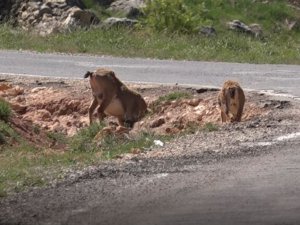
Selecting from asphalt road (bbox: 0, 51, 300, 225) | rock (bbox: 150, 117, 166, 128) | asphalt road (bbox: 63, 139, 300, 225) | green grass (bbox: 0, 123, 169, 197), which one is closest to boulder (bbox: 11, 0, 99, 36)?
rock (bbox: 150, 117, 166, 128)

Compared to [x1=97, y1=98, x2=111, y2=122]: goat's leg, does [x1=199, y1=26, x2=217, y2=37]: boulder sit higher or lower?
higher

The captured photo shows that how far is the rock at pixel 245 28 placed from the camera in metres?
31.0

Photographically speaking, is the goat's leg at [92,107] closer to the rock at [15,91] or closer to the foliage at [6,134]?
the foliage at [6,134]

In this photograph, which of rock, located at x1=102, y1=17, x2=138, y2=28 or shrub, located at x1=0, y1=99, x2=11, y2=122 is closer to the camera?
shrub, located at x1=0, y1=99, x2=11, y2=122

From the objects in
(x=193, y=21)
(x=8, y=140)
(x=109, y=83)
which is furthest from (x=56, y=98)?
(x=193, y=21)

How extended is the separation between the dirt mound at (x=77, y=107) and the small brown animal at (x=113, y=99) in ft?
0.92

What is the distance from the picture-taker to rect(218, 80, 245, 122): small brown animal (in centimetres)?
1355

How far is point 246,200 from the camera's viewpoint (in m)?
8.16

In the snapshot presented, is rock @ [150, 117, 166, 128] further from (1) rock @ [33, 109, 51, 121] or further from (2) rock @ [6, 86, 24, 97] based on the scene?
(2) rock @ [6, 86, 24, 97]

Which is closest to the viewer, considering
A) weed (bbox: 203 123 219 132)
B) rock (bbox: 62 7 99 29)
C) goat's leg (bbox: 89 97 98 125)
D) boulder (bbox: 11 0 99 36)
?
weed (bbox: 203 123 219 132)

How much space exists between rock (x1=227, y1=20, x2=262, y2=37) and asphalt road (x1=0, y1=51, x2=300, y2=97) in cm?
1057

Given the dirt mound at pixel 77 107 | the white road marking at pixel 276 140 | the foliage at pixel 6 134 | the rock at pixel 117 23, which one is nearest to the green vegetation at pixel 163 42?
the rock at pixel 117 23

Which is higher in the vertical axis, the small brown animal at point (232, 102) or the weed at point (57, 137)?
the small brown animal at point (232, 102)

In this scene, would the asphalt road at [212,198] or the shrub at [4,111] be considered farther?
the shrub at [4,111]
